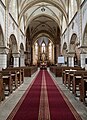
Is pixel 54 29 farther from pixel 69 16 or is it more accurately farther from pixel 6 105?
pixel 6 105

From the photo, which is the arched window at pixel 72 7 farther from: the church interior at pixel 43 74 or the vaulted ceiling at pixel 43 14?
the vaulted ceiling at pixel 43 14

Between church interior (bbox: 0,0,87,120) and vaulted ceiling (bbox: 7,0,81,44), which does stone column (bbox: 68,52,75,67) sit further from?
vaulted ceiling (bbox: 7,0,81,44)

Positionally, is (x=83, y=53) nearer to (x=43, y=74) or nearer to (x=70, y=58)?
(x=70, y=58)

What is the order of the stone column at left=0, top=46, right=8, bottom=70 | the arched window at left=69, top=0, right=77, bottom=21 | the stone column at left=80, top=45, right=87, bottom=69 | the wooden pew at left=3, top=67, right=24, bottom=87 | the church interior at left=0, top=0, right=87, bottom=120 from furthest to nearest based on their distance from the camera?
the arched window at left=69, top=0, right=77, bottom=21 → the stone column at left=0, top=46, right=8, bottom=70 → the stone column at left=80, top=45, right=87, bottom=69 → the wooden pew at left=3, top=67, right=24, bottom=87 → the church interior at left=0, top=0, right=87, bottom=120

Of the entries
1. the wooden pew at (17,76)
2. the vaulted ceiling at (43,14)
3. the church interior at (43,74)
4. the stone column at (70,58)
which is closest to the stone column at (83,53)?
the church interior at (43,74)

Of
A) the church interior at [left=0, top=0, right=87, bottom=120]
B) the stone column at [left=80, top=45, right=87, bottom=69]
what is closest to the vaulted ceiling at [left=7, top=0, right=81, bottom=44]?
the church interior at [left=0, top=0, right=87, bottom=120]

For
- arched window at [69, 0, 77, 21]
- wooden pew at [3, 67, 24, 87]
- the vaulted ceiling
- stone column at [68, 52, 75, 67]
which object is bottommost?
wooden pew at [3, 67, 24, 87]

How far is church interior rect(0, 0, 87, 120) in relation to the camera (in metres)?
5.65

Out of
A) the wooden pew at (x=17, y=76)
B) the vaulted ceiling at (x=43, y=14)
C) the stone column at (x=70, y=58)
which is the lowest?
the wooden pew at (x=17, y=76)

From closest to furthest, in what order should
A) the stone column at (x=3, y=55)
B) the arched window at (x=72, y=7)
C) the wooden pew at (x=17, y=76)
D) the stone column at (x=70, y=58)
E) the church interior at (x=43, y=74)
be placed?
the church interior at (x=43, y=74) < the wooden pew at (x=17, y=76) < the stone column at (x=3, y=55) < the arched window at (x=72, y=7) < the stone column at (x=70, y=58)

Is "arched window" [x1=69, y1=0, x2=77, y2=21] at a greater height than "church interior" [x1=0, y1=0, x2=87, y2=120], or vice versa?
"arched window" [x1=69, y1=0, x2=77, y2=21]

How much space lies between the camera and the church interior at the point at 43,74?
5.65 metres

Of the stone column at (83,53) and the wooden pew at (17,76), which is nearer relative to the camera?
the wooden pew at (17,76)

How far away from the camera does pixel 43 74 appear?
867 inches
